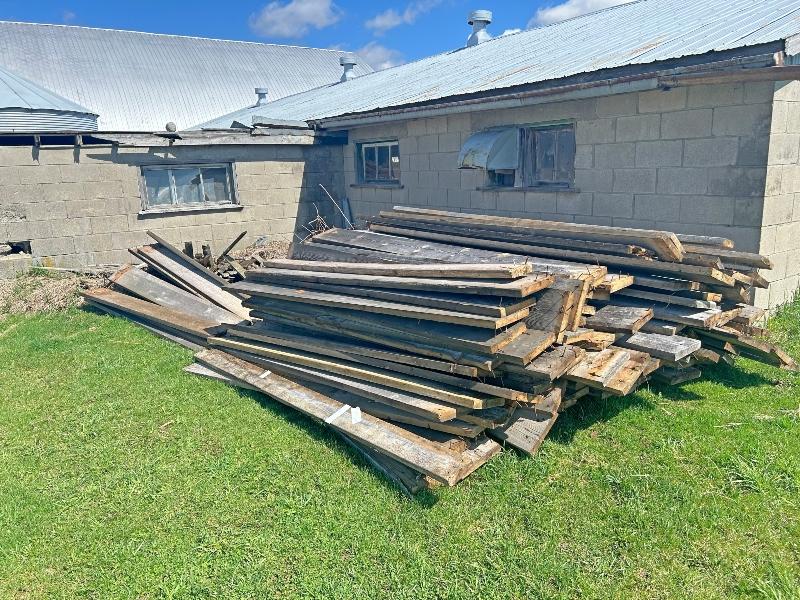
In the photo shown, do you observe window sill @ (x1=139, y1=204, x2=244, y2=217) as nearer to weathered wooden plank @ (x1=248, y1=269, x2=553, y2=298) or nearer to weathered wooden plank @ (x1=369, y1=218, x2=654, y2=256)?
weathered wooden plank @ (x1=369, y1=218, x2=654, y2=256)

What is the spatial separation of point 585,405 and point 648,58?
4464 mm

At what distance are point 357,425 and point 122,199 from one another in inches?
323

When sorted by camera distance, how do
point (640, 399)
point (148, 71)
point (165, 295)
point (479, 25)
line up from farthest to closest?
point (148, 71), point (479, 25), point (165, 295), point (640, 399)

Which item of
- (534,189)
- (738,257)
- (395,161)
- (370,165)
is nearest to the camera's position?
(738,257)

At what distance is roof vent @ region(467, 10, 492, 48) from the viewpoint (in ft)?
51.8

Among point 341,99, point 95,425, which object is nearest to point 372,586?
point 95,425

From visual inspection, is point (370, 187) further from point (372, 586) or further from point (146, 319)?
point (372, 586)

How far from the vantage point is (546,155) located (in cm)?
862

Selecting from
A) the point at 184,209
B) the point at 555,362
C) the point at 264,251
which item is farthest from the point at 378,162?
the point at 555,362

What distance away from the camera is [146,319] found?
8.02 m

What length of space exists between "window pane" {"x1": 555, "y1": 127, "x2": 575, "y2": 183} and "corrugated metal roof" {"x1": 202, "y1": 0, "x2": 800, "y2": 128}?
0.87 meters

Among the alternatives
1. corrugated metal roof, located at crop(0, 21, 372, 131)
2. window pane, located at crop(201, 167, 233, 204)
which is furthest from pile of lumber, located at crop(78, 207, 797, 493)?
corrugated metal roof, located at crop(0, 21, 372, 131)

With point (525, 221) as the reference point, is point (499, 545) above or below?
below

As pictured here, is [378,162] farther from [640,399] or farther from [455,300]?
[640,399]
